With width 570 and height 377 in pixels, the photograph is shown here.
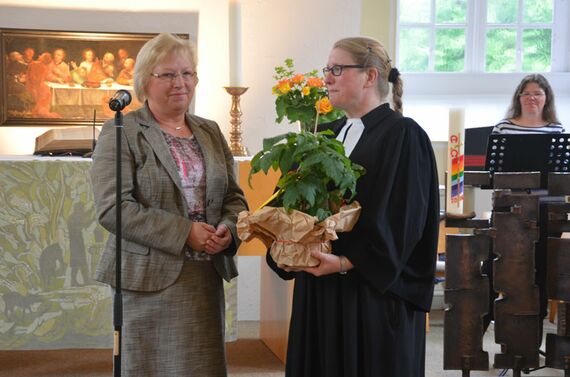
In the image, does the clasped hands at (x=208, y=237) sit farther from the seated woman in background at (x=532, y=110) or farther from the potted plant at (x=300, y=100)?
the seated woman in background at (x=532, y=110)

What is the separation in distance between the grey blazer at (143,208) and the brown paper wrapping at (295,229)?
41 cm

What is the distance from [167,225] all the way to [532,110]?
3413 mm

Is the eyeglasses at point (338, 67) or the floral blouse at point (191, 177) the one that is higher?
the eyeglasses at point (338, 67)

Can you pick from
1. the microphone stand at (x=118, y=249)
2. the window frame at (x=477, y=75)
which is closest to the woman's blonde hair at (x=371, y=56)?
the microphone stand at (x=118, y=249)

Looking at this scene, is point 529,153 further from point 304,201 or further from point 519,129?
point 304,201

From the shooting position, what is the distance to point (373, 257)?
2207mm

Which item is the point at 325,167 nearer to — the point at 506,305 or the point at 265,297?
the point at 506,305

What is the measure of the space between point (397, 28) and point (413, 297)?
4671 millimetres

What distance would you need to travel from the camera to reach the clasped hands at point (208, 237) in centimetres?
249

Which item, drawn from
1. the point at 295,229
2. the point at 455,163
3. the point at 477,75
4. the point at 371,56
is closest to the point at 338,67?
the point at 371,56

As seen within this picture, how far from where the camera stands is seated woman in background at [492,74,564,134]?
17.1ft

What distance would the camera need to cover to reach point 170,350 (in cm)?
255

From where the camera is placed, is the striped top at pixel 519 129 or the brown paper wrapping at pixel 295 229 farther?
the striped top at pixel 519 129

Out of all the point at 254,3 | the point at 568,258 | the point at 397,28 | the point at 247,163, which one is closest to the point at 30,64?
the point at 254,3
